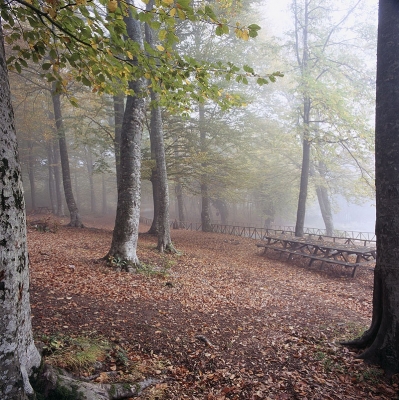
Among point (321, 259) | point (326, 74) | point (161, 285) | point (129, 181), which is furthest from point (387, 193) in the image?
point (326, 74)

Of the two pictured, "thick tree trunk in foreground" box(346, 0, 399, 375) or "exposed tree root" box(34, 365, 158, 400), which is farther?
"thick tree trunk in foreground" box(346, 0, 399, 375)

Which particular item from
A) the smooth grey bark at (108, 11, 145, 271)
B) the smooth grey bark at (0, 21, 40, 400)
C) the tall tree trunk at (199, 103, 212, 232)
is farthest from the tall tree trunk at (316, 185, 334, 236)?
the smooth grey bark at (0, 21, 40, 400)

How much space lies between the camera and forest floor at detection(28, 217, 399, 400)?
305 cm

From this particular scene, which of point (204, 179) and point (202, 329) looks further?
point (204, 179)

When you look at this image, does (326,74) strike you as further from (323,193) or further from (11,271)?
(11,271)

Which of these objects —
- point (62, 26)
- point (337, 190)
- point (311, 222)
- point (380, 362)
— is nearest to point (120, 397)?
point (380, 362)

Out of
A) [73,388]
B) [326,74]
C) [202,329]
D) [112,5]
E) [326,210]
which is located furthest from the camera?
[326,210]

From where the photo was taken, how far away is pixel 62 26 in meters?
3.27

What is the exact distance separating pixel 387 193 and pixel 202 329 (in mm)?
3366

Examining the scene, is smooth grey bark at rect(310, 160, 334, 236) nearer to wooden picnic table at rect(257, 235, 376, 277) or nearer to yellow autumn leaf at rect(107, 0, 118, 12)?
wooden picnic table at rect(257, 235, 376, 277)

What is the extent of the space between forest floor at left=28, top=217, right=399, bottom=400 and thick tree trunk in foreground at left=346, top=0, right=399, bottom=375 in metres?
0.37

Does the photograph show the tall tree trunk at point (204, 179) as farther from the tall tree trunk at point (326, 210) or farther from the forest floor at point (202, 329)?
the tall tree trunk at point (326, 210)

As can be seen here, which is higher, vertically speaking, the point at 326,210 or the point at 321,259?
the point at 326,210

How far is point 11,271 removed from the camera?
→ 2.01 m
